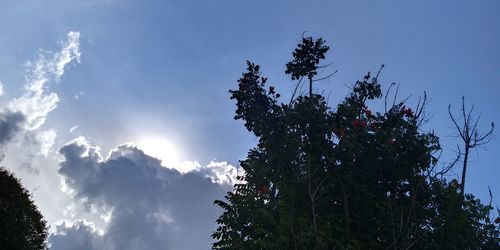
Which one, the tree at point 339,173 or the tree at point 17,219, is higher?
the tree at point 17,219

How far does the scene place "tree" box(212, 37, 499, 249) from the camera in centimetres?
1534

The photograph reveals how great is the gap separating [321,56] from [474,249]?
965 cm

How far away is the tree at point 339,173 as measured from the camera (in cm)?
1534

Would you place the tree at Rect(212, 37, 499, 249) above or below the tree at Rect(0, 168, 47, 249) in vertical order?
below

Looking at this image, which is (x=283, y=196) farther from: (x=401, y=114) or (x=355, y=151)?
(x=401, y=114)

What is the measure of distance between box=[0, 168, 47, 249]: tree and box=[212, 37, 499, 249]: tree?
16.2 metres

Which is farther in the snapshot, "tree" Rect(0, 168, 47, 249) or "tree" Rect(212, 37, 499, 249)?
"tree" Rect(0, 168, 47, 249)

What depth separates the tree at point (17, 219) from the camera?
1003 inches

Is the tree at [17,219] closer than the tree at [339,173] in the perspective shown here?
No

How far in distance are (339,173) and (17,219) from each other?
20656 millimetres

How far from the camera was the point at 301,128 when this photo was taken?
58.3 ft

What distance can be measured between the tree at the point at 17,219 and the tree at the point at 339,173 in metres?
16.2

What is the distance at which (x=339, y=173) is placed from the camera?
1684 cm

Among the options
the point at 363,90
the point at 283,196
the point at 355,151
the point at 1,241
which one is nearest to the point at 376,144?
the point at 355,151
